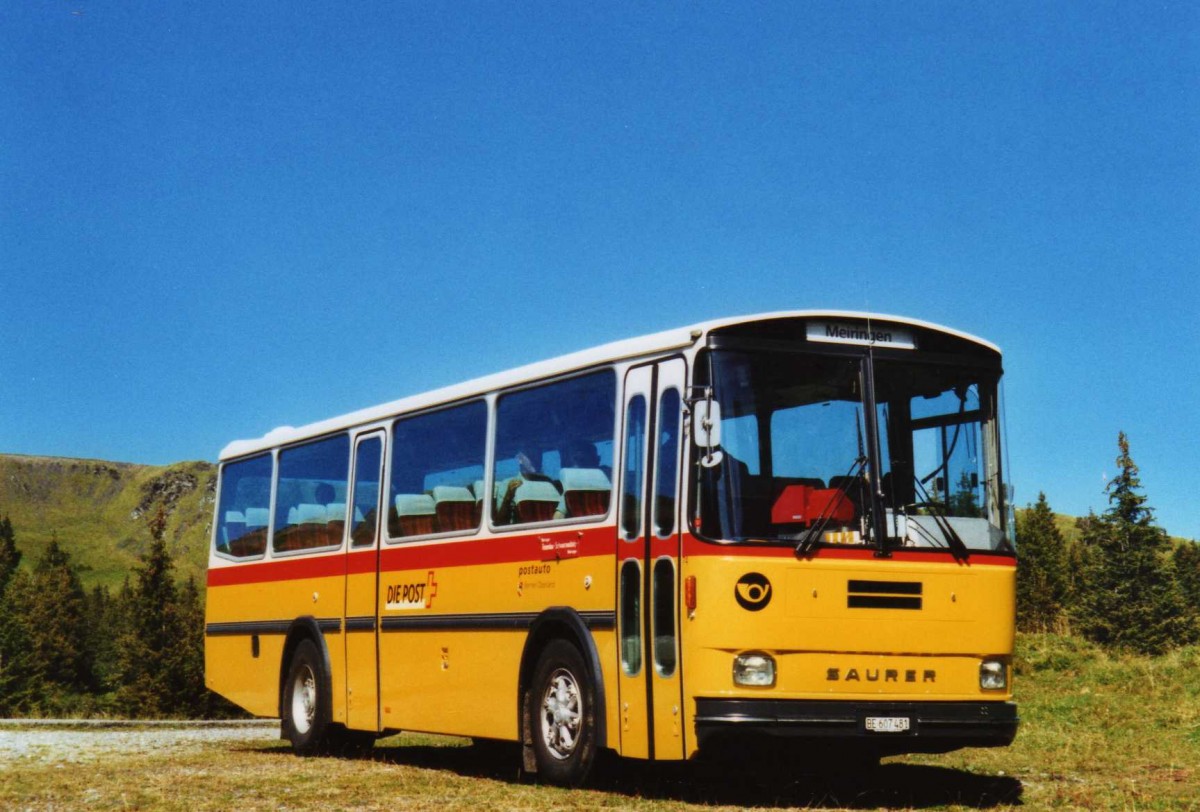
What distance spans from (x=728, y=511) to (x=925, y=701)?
1.95 meters

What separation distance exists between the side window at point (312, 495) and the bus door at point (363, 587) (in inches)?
13.8

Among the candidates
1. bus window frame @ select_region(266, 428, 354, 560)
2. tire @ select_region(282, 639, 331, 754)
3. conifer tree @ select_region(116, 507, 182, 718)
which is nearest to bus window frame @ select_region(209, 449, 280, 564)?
bus window frame @ select_region(266, 428, 354, 560)

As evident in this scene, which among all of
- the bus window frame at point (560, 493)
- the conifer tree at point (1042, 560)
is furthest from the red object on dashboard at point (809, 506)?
the conifer tree at point (1042, 560)

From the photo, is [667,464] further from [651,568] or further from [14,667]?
[14,667]

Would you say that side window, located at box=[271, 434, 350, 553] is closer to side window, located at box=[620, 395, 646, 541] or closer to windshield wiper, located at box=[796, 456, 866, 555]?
side window, located at box=[620, 395, 646, 541]

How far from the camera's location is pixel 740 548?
34.7ft

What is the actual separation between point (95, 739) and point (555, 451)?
902 cm

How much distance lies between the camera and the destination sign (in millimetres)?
11297

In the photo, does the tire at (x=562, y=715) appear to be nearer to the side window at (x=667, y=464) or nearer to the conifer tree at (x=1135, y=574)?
the side window at (x=667, y=464)

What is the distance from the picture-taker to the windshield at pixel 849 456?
10750 mm

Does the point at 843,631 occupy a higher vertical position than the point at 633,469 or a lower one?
lower

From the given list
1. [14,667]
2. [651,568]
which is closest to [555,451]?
[651,568]

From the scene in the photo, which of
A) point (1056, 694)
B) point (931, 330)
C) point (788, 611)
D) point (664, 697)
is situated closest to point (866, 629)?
point (788, 611)

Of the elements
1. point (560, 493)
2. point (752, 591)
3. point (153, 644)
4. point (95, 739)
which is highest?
point (153, 644)
